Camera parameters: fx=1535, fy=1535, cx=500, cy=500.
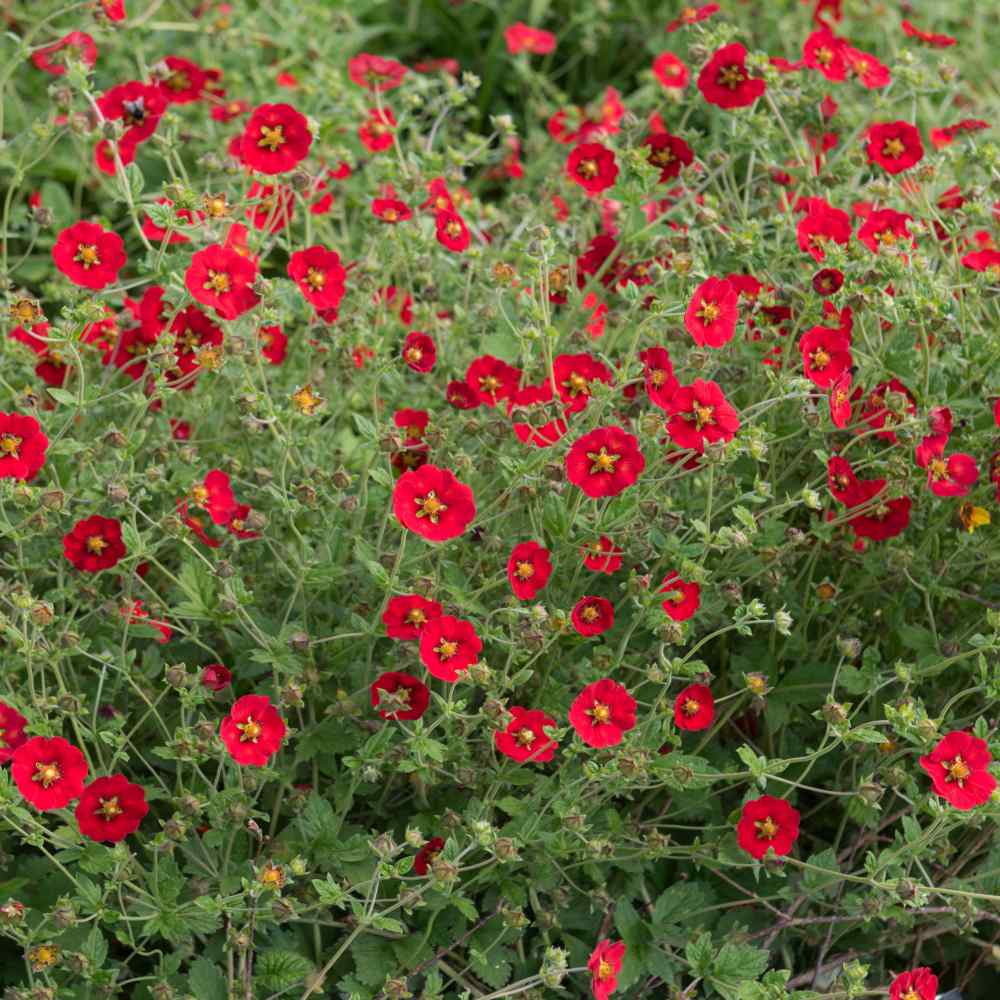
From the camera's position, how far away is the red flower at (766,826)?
8.16ft

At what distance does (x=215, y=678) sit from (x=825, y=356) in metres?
1.12

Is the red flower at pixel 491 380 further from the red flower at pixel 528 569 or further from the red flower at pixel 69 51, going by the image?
the red flower at pixel 69 51

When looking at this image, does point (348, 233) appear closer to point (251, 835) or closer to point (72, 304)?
point (72, 304)

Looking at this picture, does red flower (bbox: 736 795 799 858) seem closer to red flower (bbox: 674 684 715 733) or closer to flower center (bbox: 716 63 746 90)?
red flower (bbox: 674 684 715 733)

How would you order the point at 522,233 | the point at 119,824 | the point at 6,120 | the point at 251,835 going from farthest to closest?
the point at 6,120
the point at 522,233
the point at 251,835
the point at 119,824

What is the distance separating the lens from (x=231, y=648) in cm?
271

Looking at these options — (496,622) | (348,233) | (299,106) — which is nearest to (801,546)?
(496,622)

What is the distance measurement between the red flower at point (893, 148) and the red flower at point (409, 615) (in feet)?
4.26

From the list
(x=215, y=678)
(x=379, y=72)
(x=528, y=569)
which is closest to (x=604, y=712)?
(x=528, y=569)

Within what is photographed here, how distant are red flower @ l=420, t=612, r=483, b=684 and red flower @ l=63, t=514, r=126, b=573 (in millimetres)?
584

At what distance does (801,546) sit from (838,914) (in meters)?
0.66

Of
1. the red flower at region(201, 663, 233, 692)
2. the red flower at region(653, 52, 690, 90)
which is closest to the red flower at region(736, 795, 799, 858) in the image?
the red flower at region(201, 663, 233, 692)

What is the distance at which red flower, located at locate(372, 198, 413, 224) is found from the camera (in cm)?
299

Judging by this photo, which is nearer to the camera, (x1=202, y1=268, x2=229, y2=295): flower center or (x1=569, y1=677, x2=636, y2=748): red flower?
(x1=569, y1=677, x2=636, y2=748): red flower
